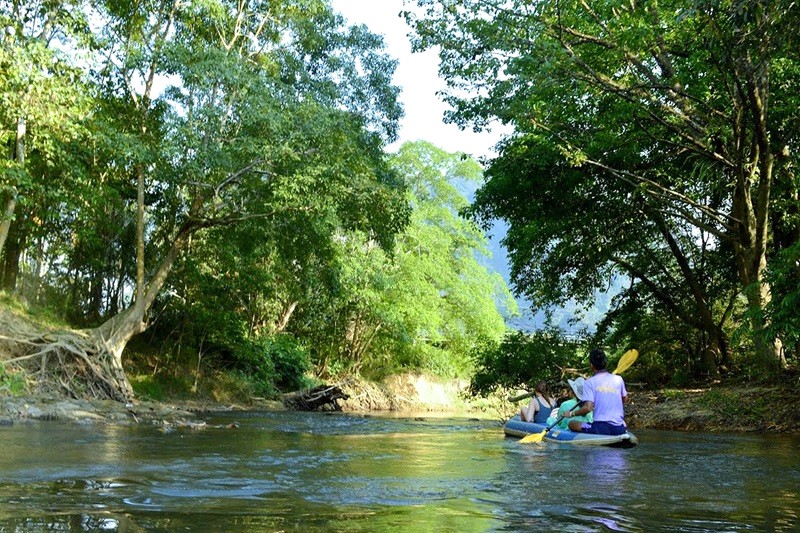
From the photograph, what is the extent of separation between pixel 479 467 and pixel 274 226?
14270mm

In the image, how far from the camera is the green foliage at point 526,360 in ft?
65.0

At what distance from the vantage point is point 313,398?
26562 millimetres

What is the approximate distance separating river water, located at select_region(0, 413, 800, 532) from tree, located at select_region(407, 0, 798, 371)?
5.58 metres

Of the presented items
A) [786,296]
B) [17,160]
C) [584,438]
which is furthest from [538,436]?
[17,160]

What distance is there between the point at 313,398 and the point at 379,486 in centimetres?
2104

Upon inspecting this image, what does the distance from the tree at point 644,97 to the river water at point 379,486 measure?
5578 millimetres

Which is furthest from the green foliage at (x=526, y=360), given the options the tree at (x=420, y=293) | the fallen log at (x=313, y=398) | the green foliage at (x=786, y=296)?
the tree at (x=420, y=293)

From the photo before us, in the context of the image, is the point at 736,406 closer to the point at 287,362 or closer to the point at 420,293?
the point at 287,362

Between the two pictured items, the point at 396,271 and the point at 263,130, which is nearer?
the point at 263,130

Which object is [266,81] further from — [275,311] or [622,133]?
[275,311]

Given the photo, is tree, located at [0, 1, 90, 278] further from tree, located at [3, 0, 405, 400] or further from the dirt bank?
the dirt bank

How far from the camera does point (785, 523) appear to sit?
454 cm

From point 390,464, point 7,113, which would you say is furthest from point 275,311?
point 390,464

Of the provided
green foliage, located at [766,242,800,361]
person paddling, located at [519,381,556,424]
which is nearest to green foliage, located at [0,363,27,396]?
person paddling, located at [519,381,556,424]
